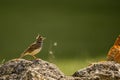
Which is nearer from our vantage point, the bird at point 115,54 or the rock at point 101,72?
the rock at point 101,72

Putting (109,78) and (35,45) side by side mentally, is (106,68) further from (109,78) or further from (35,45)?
(35,45)

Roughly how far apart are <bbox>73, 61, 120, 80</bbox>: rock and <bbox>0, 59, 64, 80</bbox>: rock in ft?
0.64

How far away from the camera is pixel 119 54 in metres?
4.97

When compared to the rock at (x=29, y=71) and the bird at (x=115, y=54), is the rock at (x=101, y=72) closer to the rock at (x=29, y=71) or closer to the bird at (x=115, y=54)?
the rock at (x=29, y=71)

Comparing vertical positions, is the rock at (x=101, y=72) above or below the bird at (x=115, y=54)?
below

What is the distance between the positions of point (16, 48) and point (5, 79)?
4.80 metres

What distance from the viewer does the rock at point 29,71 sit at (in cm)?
308

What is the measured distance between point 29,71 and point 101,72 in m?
0.58

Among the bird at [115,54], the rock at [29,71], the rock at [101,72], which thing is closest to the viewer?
the rock at [29,71]

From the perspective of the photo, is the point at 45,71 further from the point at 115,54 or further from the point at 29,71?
the point at 115,54

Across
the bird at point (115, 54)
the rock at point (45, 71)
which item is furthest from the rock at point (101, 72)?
the bird at point (115, 54)

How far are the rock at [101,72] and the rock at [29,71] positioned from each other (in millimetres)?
196

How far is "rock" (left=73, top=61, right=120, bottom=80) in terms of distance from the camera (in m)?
3.33


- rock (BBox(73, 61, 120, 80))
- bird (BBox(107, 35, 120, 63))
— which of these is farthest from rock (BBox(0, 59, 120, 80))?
bird (BBox(107, 35, 120, 63))
